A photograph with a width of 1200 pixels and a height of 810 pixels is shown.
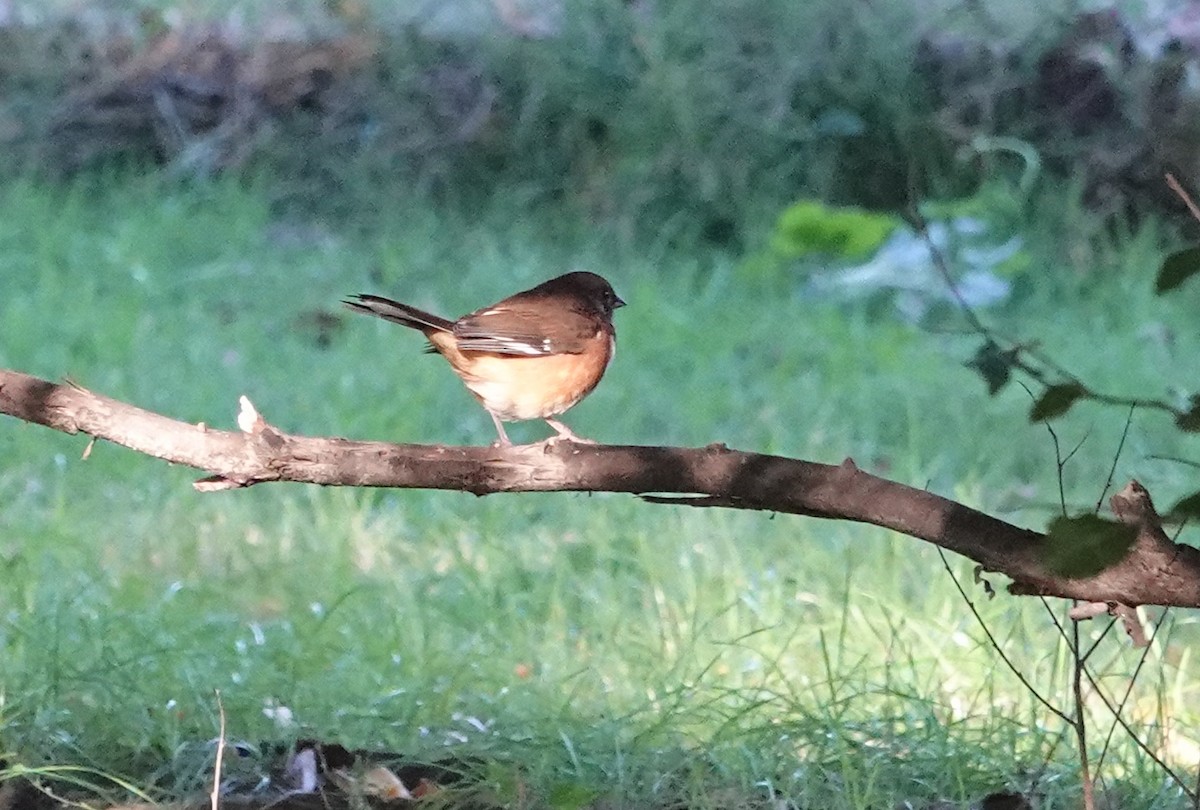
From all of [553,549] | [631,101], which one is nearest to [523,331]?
[553,549]

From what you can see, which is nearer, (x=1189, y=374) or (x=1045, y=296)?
(x=1189, y=374)

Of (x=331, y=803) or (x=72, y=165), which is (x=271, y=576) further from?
(x=72, y=165)

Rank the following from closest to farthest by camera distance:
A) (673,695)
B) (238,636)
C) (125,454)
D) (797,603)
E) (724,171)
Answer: (673,695)
(238,636)
(797,603)
(125,454)
(724,171)

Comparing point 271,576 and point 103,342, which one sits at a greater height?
point 103,342

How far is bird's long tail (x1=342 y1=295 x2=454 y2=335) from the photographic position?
2.73m

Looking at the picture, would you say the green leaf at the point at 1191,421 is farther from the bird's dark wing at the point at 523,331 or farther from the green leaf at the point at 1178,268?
the bird's dark wing at the point at 523,331

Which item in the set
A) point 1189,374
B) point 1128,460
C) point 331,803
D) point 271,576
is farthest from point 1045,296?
point 331,803

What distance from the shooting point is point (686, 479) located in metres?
2.07

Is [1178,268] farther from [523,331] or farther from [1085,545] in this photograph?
[523,331]

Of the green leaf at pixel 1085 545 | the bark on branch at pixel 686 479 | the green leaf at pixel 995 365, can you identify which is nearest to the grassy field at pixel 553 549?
the green leaf at pixel 995 365

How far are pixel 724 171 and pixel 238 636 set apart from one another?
5.07 m

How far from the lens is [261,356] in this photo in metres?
5.99

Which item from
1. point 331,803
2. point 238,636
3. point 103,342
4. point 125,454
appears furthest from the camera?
point 103,342

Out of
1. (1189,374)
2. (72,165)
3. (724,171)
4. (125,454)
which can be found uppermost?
(724,171)
